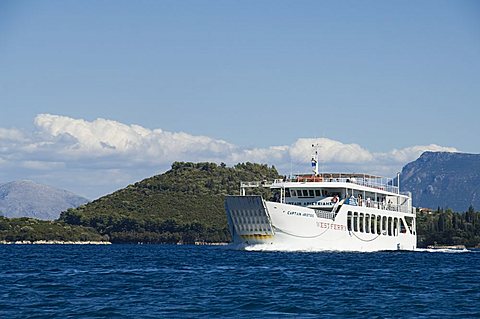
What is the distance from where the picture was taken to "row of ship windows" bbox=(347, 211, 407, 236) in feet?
315

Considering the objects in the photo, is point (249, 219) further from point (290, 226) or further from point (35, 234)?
point (35, 234)

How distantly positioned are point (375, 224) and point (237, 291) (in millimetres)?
57924

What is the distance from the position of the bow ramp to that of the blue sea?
47.9 feet

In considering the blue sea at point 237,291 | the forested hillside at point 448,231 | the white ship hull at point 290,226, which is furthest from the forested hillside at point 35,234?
the blue sea at point 237,291

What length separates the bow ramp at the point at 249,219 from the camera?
84.6m

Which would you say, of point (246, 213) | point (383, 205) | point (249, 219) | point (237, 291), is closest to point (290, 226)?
point (249, 219)

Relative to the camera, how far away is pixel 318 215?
8856 centimetres

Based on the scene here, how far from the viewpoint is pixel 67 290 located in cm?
4678

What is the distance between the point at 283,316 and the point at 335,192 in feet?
188

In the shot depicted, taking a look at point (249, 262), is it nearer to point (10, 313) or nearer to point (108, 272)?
point (108, 272)

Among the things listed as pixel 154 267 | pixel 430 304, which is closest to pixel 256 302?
pixel 430 304

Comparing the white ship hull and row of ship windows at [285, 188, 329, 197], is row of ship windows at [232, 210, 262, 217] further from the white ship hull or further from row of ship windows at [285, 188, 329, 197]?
row of ship windows at [285, 188, 329, 197]

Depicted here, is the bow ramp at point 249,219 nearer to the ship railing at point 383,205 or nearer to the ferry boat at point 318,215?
the ferry boat at point 318,215

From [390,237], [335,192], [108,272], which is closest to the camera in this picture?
[108,272]
